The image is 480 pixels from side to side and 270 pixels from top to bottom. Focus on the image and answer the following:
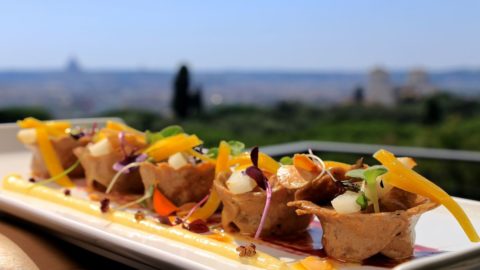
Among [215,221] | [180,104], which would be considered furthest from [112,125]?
[180,104]

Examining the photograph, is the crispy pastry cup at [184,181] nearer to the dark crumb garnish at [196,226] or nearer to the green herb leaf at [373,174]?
the dark crumb garnish at [196,226]

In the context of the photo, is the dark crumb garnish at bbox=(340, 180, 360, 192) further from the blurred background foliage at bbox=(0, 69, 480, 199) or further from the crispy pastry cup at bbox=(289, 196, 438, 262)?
the blurred background foliage at bbox=(0, 69, 480, 199)

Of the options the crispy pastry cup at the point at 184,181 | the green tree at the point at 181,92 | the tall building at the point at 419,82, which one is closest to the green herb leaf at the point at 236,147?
the crispy pastry cup at the point at 184,181

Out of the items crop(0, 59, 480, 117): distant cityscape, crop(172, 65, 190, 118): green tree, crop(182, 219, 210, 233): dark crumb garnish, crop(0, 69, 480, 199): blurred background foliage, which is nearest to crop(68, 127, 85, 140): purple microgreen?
crop(182, 219, 210, 233): dark crumb garnish

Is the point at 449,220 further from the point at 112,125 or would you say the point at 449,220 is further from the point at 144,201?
the point at 112,125

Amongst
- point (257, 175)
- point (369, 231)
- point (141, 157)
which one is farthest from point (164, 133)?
point (369, 231)
